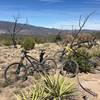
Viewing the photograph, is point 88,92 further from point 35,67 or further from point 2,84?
point 2,84

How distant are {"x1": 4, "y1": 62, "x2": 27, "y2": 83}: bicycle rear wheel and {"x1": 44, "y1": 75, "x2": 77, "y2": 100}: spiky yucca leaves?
195cm

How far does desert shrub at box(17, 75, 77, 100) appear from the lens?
8.55 metres

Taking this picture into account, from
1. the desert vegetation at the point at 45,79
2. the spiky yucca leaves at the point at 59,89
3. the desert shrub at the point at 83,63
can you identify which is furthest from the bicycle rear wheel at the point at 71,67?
the spiky yucca leaves at the point at 59,89

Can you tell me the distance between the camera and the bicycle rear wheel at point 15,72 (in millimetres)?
11141

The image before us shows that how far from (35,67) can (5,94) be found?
6.10 ft

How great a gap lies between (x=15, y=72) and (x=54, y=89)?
9.97 ft

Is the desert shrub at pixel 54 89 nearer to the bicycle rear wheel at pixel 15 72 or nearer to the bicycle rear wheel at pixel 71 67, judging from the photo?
the bicycle rear wheel at pixel 15 72

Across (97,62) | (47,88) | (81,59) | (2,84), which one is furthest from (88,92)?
(97,62)

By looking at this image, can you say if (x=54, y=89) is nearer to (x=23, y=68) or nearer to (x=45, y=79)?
(x=45, y=79)

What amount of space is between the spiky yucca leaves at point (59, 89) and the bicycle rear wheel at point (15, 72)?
76.9 inches

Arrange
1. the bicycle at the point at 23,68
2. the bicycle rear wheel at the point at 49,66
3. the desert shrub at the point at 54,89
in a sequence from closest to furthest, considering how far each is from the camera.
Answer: the desert shrub at the point at 54,89
the bicycle at the point at 23,68
the bicycle rear wheel at the point at 49,66

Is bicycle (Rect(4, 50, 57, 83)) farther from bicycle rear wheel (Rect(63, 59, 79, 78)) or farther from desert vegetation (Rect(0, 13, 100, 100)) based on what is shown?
bicycle rear wheel (Rect(63, 59, 79, 78))

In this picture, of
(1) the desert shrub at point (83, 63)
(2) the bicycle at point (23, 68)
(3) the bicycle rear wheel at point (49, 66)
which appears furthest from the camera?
(1) the desert shrub at point (83, 63)

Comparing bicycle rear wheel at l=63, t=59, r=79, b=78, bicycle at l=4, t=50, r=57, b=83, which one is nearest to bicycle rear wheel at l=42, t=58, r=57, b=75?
bicycle at l=4, t=50, r=57, b=83
